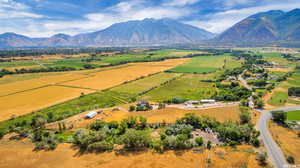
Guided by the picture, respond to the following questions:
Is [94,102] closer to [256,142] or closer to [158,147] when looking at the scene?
[158,147]

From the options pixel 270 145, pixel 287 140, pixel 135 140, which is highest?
pixel 135 140

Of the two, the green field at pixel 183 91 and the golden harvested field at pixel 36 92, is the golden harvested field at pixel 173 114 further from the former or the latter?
the golden harvested field at pixel 36 92


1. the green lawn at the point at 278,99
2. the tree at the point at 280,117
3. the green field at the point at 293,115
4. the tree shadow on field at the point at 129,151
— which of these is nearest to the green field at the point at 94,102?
the tree shadow on field at the point at 129,151

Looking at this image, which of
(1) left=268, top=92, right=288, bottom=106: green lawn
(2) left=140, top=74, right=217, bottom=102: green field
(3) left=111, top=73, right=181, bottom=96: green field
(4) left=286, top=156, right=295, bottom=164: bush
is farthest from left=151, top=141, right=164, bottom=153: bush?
(1) left=268, top=92, right=288, bottom=106: green lawn

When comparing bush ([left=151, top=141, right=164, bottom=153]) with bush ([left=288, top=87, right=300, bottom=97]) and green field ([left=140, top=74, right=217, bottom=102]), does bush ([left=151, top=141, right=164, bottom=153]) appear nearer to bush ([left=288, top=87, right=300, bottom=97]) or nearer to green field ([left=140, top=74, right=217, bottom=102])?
green field ([left=140, top=74, right=217, bottom=102])

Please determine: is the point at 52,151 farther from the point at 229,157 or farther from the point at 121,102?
the point at 229,157

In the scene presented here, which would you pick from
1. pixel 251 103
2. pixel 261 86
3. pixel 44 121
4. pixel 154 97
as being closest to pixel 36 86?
pixel 44 121

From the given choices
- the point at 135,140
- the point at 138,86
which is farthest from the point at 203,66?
the point at 135,140
